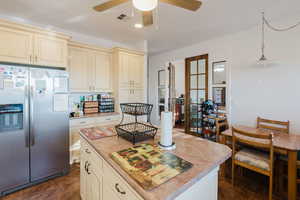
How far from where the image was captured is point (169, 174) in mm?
835

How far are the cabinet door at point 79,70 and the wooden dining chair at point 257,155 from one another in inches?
112

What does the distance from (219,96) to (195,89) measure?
67cm

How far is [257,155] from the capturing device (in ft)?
6.51

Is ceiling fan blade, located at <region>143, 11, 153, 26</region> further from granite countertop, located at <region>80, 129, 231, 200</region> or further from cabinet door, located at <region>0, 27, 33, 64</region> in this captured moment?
cabinet door, located at <region>0, 27, 33, 64</region>

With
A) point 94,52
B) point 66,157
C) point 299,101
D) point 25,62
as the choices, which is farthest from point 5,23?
point 299,101

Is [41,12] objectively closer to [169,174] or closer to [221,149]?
[169,174]

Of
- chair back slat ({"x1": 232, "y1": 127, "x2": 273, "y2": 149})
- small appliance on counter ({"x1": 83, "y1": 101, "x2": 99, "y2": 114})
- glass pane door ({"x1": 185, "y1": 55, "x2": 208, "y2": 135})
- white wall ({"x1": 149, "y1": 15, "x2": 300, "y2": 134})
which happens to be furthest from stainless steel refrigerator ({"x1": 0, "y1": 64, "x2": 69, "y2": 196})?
white wall ({"x1": 149, "y1": 15, "x2": 300, "y2": 134})

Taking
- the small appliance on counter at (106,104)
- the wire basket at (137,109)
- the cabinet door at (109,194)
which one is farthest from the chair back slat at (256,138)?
the small appliance on counter at (106,104)

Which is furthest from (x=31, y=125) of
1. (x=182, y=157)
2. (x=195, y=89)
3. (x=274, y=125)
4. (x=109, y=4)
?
(x=274, y=125)

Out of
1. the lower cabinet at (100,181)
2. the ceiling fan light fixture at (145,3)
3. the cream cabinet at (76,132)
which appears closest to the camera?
the lower cabinet at (100,181)

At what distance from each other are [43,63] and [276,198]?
3.72 m

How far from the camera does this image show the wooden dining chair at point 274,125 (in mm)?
2334

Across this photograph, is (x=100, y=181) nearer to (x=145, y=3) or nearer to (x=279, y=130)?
(x=145, y=3)

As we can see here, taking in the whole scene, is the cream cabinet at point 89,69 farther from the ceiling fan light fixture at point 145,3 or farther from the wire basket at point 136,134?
the ceiling fan light fixture at point 145,3
